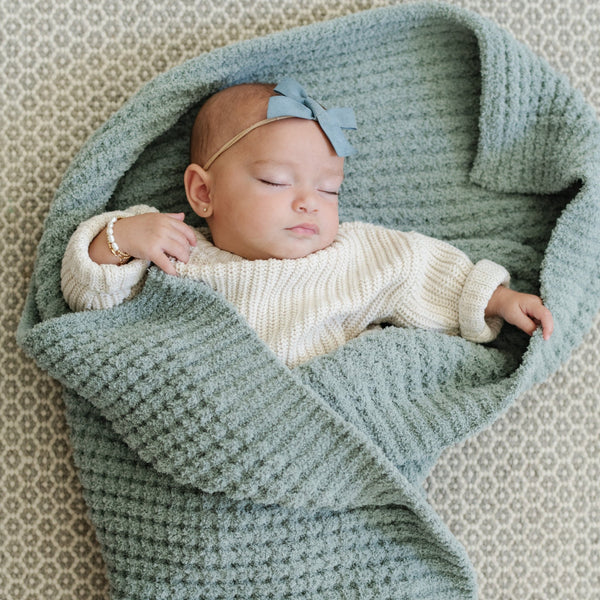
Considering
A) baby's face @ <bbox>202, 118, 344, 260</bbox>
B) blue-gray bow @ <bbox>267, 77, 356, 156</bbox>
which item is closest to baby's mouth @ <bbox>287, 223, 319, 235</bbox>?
baby's face @ <bbox>202, 118, 344, 260</bbox>

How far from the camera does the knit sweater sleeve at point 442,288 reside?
1.08 meters

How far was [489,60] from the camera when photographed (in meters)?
1.15

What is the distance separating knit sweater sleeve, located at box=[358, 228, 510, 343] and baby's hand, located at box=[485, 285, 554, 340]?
3 cm

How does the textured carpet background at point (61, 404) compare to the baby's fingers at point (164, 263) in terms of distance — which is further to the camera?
the textured carpet background at point (61, 404)

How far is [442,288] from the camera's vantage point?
3.65 ft

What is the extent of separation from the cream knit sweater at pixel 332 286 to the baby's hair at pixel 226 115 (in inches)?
5.8

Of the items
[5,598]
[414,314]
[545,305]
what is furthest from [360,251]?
[5,598]

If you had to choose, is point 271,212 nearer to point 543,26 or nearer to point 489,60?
point 489,60

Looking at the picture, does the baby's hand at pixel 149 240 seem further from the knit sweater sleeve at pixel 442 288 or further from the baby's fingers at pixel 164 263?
the knit sweater sleeve at pixel 442 288

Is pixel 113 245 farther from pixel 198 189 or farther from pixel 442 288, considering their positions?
pixel 442 288

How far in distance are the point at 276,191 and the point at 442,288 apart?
322mm

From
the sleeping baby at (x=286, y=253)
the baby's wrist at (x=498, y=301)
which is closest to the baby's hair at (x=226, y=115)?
the sleeping baby at (x=286, y=253)

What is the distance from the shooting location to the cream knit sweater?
1036mm

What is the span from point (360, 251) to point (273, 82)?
1.14 ft
